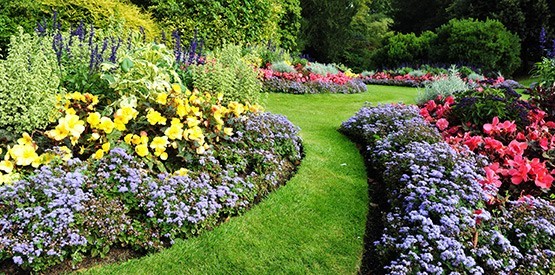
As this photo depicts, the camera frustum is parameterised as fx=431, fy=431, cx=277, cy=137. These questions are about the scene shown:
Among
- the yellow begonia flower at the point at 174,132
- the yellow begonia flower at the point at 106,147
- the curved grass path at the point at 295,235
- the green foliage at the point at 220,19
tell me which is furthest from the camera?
the green foliage at the point at 220,19

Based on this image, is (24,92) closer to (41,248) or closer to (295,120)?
(41,248)

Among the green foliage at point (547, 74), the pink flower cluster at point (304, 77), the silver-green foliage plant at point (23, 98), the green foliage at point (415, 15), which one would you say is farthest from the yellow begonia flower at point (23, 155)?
the green foliage at point (415, 15)

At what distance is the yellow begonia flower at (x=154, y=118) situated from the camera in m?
3.39

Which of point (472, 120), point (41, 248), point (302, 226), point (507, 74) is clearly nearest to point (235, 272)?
point (302, 226)

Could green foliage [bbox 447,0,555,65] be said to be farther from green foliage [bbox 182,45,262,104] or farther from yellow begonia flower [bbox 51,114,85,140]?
yellow begonia flower [bbox 51,114,85,140]

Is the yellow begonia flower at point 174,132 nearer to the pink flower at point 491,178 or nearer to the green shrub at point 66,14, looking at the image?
the pink flower at point 491,178

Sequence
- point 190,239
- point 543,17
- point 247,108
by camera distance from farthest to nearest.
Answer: point 543,17, point 247,108, point 190,239

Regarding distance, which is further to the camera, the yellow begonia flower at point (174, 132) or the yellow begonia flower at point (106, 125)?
the yellow begonia flower at point (174, 132)

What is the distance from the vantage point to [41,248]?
2.35m

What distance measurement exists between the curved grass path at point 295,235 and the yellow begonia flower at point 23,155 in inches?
37.2

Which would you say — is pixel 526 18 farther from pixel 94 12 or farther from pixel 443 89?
pixel 94 12

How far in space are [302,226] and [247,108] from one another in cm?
165

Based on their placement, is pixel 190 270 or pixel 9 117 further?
pixel 9 117

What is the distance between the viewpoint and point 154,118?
11.2 ft
